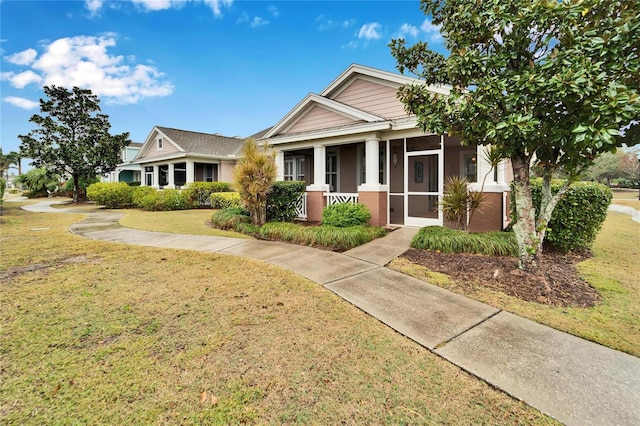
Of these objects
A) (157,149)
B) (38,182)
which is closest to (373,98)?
(157,149)

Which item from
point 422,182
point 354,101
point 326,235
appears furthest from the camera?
point 422,182

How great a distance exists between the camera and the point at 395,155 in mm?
11742

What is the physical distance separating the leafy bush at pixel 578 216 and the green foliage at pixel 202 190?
17777mm

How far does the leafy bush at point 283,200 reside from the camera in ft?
32.3

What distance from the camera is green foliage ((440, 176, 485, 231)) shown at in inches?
288

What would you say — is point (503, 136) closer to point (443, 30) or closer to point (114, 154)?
point (443, 30)

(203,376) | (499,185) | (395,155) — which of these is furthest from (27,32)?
(499,185)

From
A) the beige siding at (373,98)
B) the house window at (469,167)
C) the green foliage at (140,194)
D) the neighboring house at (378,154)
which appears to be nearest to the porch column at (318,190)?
the neighboring house at (378,154)

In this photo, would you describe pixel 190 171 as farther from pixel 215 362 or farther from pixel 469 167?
pixel 215 362

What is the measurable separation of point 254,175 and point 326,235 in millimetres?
3373

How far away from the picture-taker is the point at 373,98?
36.6ft

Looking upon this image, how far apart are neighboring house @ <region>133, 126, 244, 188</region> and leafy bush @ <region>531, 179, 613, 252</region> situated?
19619 millimetres

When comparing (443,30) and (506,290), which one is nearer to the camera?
(506,290)

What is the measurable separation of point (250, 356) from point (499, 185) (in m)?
7.91
